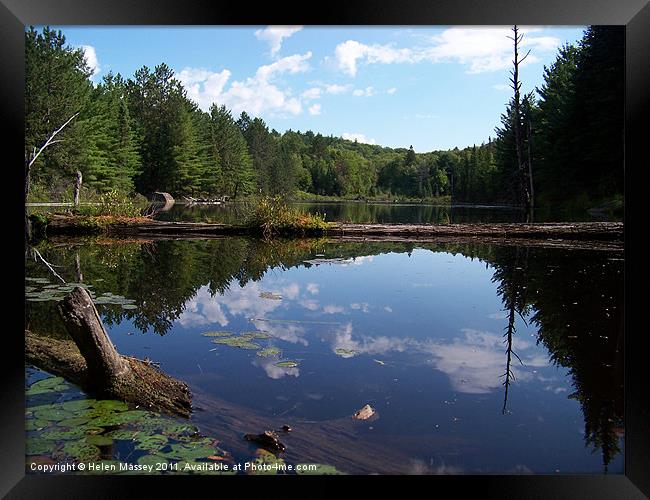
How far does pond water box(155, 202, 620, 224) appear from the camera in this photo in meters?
12.7

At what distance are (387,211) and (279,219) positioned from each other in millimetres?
6721

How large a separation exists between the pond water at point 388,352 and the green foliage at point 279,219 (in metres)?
3.61

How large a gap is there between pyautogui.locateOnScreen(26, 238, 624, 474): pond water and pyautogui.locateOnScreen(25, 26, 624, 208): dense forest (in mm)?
3872

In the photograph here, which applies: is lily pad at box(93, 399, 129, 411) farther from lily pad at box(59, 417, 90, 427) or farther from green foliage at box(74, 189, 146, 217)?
green foliage at box(74, 189, 146, 217)

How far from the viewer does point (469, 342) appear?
4254 millimetres

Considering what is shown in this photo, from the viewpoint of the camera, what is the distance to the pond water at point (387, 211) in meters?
12.7

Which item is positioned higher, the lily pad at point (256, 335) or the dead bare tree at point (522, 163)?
the dead bare tree at point (522, 163)

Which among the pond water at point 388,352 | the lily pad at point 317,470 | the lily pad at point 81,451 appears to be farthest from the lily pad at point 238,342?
the lily pad at point 317,470

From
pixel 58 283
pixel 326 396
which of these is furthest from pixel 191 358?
pixel 58 283

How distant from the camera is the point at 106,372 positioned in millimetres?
2977

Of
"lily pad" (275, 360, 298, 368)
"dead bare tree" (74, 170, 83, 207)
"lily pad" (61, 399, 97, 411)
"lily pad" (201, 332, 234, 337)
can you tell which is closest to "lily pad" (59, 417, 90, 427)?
"lily pad" (61, 399, 97, 411)

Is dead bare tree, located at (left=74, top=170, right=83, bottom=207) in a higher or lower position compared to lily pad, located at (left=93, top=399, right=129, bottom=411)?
higher

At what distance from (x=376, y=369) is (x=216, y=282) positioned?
3.60 m
